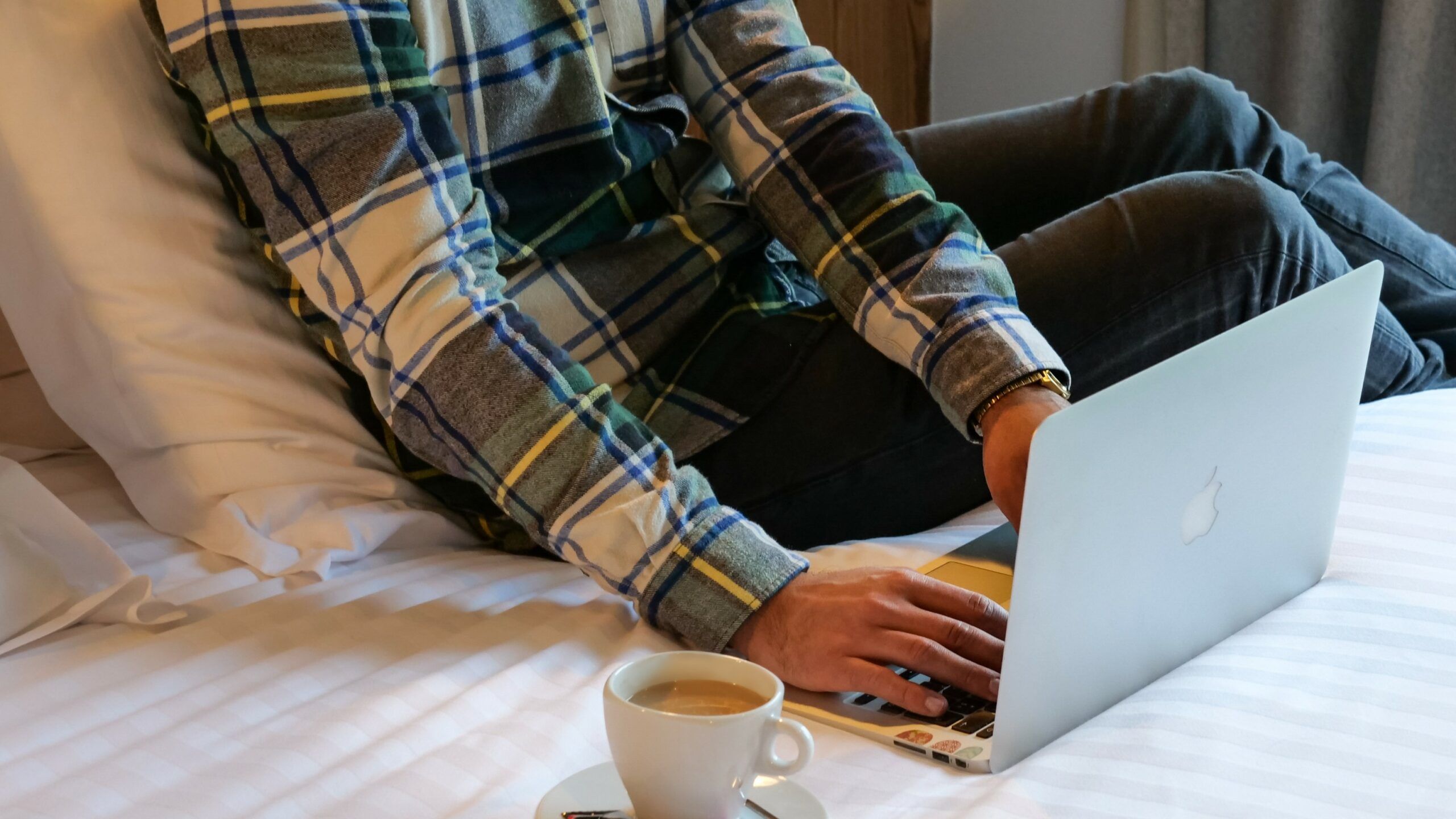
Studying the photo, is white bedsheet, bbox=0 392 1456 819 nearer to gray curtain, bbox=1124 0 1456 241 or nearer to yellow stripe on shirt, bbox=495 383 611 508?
yellow stripe on shirt, bbox=495 383 611 508

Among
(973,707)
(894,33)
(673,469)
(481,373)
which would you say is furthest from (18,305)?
(894,33)

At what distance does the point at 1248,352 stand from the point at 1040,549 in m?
0.17

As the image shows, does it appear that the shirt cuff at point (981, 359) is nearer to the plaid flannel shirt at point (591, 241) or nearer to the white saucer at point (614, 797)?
the plaid flannel shirt at point (591, 241)

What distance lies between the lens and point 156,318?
87cm

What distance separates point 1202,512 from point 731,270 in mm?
506

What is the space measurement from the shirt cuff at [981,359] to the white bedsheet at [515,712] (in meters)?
0.12

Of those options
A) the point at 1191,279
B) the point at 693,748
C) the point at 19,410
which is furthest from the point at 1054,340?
the point at 19,410

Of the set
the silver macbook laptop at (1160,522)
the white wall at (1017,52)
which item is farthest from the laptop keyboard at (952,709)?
the white wall at (1017,52)

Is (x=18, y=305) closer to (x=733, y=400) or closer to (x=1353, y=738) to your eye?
(x=733, y=400)

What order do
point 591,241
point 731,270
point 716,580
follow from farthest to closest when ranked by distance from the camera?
point 731,270, point 591,241, point 716,580

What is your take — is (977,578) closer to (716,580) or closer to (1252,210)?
(716,580)

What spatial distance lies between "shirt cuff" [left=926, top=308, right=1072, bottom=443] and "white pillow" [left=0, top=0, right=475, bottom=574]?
401 millimetres

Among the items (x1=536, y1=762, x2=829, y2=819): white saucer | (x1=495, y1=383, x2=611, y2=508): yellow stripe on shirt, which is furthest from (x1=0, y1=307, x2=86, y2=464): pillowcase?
(x1=536, y1=762, x2=829, y2=819): white saucer

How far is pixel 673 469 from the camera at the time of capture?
0.78 m
